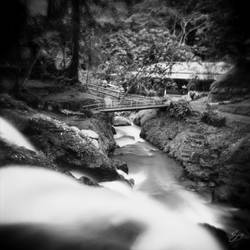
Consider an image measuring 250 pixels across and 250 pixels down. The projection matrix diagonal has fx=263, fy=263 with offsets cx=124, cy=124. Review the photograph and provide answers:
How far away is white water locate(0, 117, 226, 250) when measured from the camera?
275 inches

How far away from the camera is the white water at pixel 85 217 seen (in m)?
7.00

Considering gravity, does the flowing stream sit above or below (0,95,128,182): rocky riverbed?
below

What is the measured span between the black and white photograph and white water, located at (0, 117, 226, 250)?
34 millimetres

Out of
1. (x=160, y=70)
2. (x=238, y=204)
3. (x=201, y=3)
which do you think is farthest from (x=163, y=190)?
(x=201, y=3)

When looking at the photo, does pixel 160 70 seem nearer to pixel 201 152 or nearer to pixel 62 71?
pixel 62 71

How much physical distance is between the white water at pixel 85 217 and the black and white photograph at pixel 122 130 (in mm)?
34

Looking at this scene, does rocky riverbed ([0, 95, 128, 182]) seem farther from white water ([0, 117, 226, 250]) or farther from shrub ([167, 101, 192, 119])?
shrub ([167, 101, 192, 119])

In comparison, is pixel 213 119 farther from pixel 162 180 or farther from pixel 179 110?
pixel 162 180

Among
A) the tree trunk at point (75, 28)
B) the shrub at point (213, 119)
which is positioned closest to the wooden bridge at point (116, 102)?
the tree trunk at point (75, 28)

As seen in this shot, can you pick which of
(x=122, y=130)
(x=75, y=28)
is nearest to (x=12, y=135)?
(x=75, y=28)

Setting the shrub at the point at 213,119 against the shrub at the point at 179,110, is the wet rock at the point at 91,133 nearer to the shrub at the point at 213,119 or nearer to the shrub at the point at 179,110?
the shrub at the point at 179,110

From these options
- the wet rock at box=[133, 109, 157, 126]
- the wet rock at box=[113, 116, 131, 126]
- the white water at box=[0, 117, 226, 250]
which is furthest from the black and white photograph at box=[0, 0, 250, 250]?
the wet rock at box=[113, 116, 131, 126]

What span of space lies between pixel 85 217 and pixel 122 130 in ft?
41.1

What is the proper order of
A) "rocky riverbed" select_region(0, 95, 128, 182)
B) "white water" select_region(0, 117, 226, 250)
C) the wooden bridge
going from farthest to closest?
the wooden bridge < "rocky riverbed" select_region(0, 95, 128, 182) < "white water" select_region(0, 117, 226, 250)
